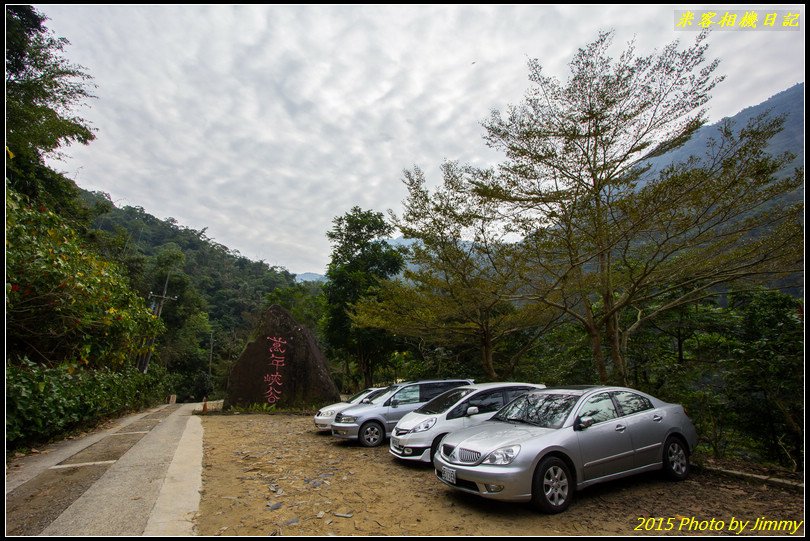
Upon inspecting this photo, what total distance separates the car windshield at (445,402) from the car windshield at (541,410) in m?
1.43

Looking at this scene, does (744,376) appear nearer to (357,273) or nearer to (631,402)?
(631,402)

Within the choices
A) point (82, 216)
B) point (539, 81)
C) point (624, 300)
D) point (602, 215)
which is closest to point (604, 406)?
point (624, 300)

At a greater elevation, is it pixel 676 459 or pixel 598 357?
pixel 598 357

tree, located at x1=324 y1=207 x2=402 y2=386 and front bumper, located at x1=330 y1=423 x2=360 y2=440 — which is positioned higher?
tree, located at x1=324 y1=207 x2=402 y2=386

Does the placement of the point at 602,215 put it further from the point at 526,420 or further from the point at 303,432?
the point at 303,432

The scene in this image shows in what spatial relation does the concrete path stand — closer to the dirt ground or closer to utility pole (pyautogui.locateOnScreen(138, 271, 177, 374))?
the dirt ground

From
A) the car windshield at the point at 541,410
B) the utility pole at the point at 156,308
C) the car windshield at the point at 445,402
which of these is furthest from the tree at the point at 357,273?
the utility pole at the point at 156,308

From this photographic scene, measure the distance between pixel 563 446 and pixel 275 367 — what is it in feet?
44.8

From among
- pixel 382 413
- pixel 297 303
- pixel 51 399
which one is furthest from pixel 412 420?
pixel 297 303

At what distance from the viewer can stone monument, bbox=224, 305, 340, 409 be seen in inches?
621

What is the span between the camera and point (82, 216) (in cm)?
2077

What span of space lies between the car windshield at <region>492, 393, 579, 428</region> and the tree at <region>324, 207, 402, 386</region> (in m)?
14.4

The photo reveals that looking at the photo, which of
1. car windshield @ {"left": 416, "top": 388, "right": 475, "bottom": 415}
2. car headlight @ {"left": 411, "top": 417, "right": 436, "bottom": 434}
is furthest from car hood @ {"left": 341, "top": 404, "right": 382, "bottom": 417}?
car headlight @ {"left": 411, "top": 417, "right": 436, "bottom": 434}

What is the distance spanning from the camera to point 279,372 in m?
16.1
